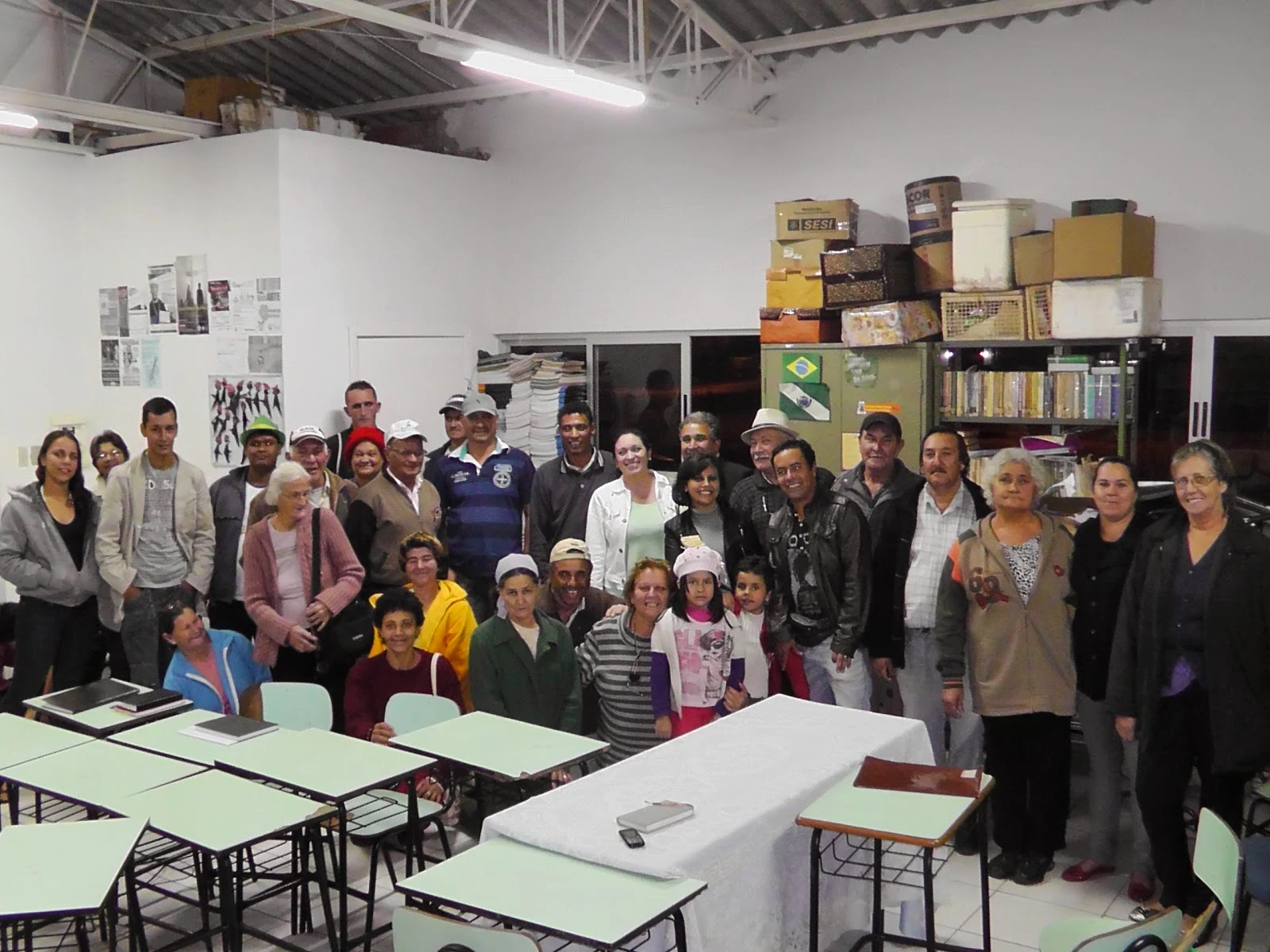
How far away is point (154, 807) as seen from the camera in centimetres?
A: 344

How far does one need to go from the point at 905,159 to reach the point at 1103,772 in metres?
3.72

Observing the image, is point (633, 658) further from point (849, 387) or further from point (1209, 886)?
point (849, 387)

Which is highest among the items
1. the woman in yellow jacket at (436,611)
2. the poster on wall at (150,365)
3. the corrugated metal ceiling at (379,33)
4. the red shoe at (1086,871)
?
the corrugated metal ceiling at (379,33)

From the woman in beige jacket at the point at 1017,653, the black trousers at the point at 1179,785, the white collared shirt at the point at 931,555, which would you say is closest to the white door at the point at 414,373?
the white collared shirt at the point at 931,555

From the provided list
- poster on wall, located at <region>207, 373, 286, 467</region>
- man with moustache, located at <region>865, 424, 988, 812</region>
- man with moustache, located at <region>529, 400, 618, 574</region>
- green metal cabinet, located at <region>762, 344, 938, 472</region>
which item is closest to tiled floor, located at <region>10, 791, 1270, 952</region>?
man with moustache, located at <region>865, 424, 988, 812</region>

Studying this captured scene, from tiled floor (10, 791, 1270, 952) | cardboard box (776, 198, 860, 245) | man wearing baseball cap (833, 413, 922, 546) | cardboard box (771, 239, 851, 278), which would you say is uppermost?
cardboard box (776, 198, 860, 245)

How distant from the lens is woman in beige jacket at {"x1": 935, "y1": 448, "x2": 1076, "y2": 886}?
438 centimetres

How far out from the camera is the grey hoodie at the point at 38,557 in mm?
5526

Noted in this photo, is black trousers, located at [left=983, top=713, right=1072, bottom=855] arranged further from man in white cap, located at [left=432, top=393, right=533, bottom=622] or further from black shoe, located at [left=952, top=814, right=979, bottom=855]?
man in white cap, located at [left=432, top=393, right=533, bottom=622]

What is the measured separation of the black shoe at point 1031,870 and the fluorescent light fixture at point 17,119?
6168 millimetres

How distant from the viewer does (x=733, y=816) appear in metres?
3.11

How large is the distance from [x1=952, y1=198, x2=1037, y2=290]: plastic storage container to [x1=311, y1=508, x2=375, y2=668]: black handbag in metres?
3.37

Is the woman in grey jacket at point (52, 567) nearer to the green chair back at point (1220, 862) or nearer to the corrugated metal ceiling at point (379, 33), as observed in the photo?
the corrugated metal ceiling at point (379, 33)

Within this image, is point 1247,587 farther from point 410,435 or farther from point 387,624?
point 410,435
